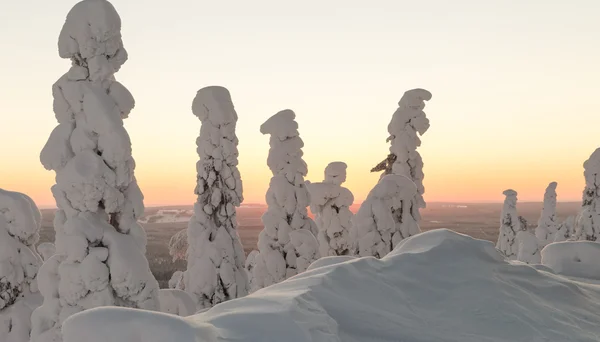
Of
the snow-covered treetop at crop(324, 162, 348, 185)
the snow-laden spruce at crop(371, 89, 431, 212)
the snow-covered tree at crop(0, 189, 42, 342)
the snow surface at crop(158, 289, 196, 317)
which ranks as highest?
the snow-laden spruce at crop(371, 89, 431, 212)

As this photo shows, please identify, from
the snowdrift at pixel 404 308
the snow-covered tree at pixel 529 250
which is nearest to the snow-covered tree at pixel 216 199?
the snowdrift at pixel 404 308

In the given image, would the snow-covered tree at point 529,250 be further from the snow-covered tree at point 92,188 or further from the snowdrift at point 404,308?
the snowdrift at point 404,308

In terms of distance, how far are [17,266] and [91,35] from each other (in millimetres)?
7155

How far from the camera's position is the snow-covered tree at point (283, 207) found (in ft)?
64.6

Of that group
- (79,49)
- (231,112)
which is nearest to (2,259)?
(79,49)

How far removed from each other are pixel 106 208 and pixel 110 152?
Answer: 1.26 m

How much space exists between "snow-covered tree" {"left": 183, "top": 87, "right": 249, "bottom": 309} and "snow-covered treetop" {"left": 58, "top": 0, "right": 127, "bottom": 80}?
8613 millimetres

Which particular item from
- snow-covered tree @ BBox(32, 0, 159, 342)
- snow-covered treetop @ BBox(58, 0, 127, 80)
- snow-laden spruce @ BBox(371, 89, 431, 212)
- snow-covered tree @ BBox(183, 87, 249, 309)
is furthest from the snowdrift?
snow-laden spruce @ BBox(371, 89, 431, 212)

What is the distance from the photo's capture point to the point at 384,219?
20359mm

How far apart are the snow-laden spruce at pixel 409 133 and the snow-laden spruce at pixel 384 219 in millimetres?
3618

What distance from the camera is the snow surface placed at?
1533 centimetres

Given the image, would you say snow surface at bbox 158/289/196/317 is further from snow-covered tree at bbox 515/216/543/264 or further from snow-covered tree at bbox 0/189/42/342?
snow-covered tree at bbox 515/216/543/264

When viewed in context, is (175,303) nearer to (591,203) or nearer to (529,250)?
(591,203)

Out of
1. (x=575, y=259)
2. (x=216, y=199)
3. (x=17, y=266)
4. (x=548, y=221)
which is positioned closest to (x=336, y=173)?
(x=216, y=199)
